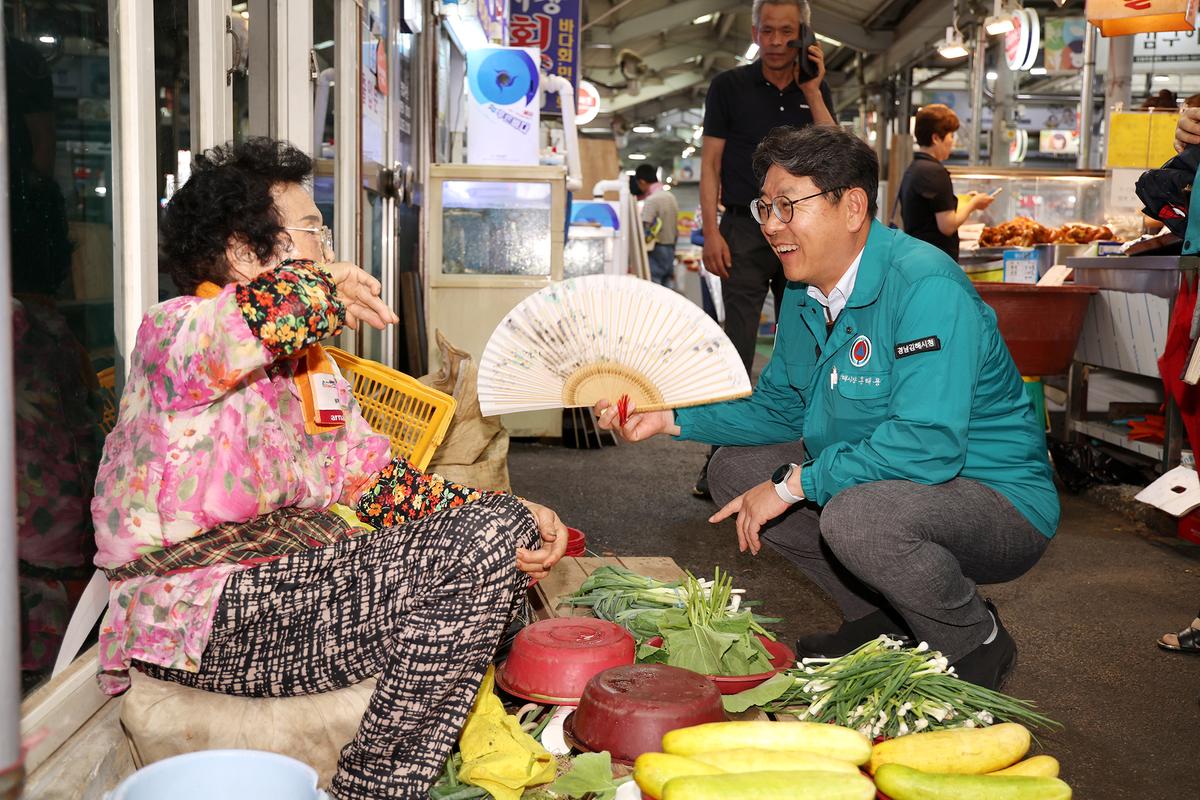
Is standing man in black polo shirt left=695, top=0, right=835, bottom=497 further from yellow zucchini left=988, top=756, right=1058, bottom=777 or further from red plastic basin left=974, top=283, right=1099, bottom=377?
yellow zucchini left=988, top=756, right=1058, bottom=777

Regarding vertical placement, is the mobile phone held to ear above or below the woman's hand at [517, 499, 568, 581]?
above

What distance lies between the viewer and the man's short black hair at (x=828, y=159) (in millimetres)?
2520

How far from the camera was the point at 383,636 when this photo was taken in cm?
195

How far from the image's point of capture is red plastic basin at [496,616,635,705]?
2.22 metres

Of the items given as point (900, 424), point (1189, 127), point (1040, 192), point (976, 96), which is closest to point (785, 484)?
point (900, 424)

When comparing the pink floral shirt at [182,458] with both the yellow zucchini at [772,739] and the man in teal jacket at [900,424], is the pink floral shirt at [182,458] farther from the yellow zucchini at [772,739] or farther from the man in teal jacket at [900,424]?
the man in teal jacket at [900,424]

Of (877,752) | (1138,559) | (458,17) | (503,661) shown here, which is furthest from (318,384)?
(458,17)

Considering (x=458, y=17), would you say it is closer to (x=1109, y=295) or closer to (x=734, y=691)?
(x=1109, y=295)

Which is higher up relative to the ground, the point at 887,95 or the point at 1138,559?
the point at 887,95

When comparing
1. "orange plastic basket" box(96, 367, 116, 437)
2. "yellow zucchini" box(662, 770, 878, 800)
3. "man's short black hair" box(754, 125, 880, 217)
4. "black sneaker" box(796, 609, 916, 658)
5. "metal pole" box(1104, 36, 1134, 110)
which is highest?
"metal pole" box(1104, 36, 1134, 110)

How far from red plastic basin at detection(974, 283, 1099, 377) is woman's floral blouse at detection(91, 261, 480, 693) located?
13.3 feet

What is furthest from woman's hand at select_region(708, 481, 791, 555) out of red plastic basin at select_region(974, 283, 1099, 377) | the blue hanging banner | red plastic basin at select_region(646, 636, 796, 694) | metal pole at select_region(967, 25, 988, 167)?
metal pole at select_region(967, 25, 988, 167)

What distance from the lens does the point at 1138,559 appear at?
4.42 meters

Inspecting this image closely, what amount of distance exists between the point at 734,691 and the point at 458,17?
586 cm
